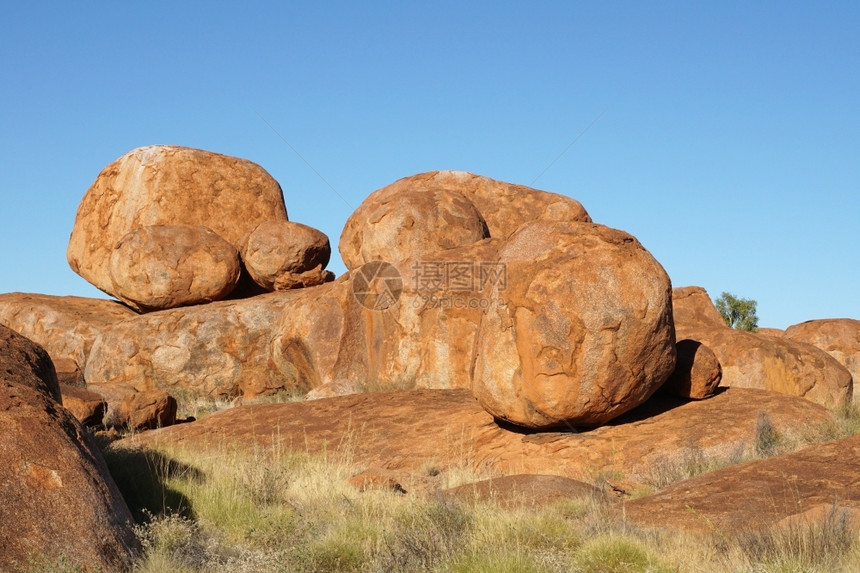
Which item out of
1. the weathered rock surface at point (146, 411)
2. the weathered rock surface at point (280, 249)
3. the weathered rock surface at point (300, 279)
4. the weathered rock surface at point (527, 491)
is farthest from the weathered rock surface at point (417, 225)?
the weathered rock surface at point (527, 491)

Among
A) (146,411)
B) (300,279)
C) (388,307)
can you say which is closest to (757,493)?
(388,307)

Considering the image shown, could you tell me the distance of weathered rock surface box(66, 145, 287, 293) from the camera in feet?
65.4

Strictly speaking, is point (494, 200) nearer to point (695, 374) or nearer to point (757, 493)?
point (695, 374)

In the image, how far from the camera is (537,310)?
9.34 meters

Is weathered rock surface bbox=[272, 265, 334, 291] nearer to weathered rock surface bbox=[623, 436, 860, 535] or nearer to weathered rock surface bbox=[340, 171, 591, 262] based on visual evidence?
weathered rock surface bbox=[340, 171, 591, 262]

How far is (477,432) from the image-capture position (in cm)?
1048

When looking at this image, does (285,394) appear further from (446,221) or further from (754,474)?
(754,474)

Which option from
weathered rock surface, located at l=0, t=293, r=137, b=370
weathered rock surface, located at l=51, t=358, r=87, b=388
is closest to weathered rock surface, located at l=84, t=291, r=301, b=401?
weathered rock surface, located at l=0, t=293, r=137, b=370

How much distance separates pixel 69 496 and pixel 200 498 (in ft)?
7.33

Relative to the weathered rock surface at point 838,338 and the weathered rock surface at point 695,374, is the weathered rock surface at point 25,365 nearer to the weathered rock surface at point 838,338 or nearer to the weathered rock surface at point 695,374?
the weathered rock surface at point 695,374

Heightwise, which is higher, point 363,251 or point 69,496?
point 363,251

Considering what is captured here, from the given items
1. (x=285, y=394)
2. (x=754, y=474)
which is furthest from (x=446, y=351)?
(x=754, y=474)

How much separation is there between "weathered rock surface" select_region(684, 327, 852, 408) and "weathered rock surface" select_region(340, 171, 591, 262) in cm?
491

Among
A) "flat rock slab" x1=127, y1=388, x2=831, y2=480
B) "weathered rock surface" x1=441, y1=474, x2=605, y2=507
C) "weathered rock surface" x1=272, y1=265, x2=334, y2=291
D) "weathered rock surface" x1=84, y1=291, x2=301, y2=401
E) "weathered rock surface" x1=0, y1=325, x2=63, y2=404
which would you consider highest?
"weathered rock surface" x1=272, y1=265, x2=334, y2=291
